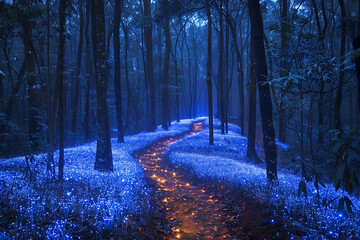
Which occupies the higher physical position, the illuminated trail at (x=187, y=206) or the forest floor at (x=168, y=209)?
the forest floor at (x=168, y=209)

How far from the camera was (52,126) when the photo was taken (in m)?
7.98

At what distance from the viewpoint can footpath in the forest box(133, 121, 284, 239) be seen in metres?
4.99

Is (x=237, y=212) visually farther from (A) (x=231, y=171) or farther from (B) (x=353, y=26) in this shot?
Result: (B) (x=353, y=26)

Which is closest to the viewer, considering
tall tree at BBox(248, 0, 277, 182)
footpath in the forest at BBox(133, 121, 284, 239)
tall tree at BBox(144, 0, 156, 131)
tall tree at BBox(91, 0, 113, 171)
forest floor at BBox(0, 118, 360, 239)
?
forest floor at BBox(0, 118, 360, 239)

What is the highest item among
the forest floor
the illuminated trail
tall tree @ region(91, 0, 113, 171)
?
tall tree @ region(91, 0, 113, 171)

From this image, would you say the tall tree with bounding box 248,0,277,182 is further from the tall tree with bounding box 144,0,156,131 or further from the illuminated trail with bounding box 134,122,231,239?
the tall tree with bounding box 144,0,156,131

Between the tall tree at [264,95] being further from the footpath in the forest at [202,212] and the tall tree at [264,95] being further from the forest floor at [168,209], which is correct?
the footpath in the forest at [202,212]

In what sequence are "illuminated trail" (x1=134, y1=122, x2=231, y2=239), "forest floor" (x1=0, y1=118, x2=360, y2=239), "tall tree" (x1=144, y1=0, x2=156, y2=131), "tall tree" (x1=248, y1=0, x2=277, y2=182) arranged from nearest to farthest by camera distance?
"forest floor" (x1=0, y1=118, x2=360, y2=239) < "illuminated trail" (x1=134, y1=122, x2=231, y2=239) < "tall tree" (x1=248, y1=0, x2=277, y2=182) < "tall tree" (x1=144, y1=0, x2=156, y2=131)

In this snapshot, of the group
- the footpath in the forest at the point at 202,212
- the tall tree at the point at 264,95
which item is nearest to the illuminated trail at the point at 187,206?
the footpath in the forest at the point at 202,212

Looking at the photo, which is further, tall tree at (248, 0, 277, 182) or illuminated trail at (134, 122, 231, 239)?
tall tree at (248, 0, 277, 182)

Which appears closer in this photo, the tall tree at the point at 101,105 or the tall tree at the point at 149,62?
the tall tree at the point at 101,105

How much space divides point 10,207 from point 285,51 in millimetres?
7955

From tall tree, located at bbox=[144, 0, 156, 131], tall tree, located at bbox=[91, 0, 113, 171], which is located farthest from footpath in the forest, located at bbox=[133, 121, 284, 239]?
tall tree, located at bbox=[144, 0, 156, 131]

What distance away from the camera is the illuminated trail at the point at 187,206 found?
5254 millimetres
